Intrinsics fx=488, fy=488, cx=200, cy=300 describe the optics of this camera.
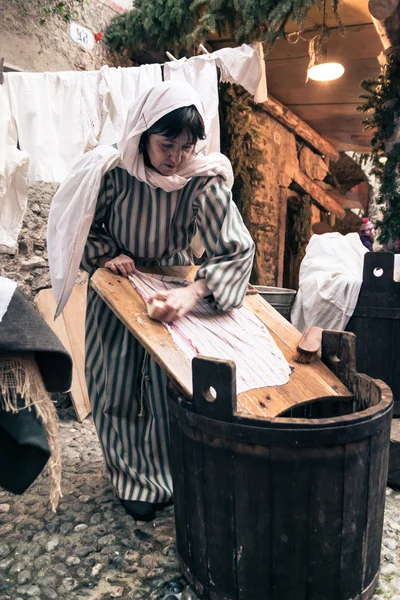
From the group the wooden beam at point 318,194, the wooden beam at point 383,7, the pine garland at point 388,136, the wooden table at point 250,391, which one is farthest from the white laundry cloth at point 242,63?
the wooden beam at point 318,194

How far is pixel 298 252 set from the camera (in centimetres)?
885

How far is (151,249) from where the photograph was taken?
7.27ft

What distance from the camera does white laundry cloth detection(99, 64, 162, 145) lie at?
12.5ft

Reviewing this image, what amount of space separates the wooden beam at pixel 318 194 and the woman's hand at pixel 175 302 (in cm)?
688

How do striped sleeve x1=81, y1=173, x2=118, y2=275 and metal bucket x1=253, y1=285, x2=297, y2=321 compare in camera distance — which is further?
metal bucket x1=253, y1=285, x2=297, y2=321

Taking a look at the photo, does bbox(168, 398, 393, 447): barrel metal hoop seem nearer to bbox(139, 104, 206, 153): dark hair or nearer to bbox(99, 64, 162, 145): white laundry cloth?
bbox(139, 104, 206, 153): dark hair

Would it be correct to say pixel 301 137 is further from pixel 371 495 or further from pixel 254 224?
pixel 371 495

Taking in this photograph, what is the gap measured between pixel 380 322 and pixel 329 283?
551 mm

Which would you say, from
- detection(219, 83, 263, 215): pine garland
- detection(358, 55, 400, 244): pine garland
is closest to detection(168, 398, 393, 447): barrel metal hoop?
detection(358, 55, 400, 244): pine garland

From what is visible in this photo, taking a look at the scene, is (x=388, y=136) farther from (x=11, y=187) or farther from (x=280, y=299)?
(x=11, y=187)

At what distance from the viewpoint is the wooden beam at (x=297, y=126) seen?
7164 mm

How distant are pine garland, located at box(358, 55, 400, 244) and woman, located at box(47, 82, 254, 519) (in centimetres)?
266

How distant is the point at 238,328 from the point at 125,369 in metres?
0.61

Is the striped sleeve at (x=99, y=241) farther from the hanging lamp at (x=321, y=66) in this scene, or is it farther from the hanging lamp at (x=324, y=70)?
the hanging lamp at (x=324, y=70)
